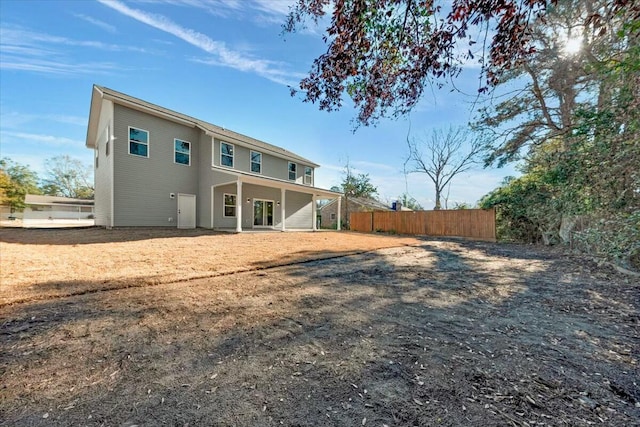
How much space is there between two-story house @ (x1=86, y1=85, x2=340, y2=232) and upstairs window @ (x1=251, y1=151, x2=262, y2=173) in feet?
0.20

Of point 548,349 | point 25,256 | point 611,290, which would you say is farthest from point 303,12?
point 25,256

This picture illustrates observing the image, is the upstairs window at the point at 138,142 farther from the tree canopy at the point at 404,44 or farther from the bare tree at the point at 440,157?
the bare tree at the point at 440,157

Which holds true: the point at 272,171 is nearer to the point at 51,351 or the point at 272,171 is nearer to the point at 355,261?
the point at 355,261

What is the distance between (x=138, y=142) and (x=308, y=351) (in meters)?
13.2

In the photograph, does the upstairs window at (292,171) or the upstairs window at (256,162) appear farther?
the upstairs window at (292,171)

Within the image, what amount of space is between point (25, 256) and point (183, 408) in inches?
265

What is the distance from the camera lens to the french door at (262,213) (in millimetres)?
15602

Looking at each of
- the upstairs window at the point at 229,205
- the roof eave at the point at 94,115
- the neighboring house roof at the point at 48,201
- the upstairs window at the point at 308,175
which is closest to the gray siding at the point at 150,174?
the upstairs window at the point at 229,205

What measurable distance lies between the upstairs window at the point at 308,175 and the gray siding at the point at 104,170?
1163cm

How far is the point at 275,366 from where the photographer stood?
1929 millimetres

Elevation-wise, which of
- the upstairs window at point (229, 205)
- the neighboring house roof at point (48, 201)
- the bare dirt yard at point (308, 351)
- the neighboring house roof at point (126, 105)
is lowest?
the bare dirt yard at point (308, 351)

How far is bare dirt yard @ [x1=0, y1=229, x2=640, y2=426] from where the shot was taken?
150cm

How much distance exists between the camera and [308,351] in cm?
214

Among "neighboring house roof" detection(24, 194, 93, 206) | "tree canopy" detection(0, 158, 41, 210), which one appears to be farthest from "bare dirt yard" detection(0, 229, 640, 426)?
"neighboring house roof" detection(24, 194, 93, 206)
